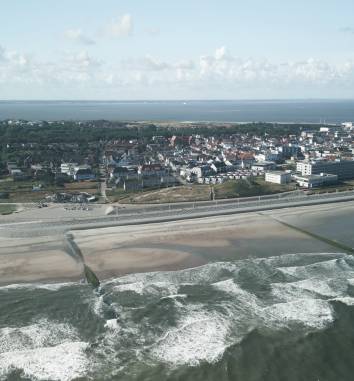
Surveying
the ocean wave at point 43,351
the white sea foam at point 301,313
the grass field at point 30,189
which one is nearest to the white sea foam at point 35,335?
the ocean wave at point 43,351

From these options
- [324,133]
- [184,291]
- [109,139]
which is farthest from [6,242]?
[324,133]

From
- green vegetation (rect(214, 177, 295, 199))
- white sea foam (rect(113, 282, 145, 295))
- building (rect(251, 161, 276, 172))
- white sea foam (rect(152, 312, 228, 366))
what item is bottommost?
white sea foam (rect(152, 312, 228, 366))

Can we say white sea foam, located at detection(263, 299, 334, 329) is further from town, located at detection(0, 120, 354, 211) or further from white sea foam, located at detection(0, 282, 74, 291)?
town, located at detection(0, 120, 354, 211)

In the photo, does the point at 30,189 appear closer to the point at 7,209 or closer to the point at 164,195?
the point at 7,209

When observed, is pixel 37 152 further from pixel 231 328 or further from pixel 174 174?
pixel 231 328

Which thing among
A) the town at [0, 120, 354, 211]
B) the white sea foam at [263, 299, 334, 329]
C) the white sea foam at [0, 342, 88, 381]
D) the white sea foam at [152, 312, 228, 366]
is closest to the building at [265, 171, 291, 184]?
the town at [0, 120, 354, 211]

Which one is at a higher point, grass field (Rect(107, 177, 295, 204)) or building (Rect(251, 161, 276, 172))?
building (Rect(251, 161, 276, 172))

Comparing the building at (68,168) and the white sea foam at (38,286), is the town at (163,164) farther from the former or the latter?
the white sea foam at (38,286)
